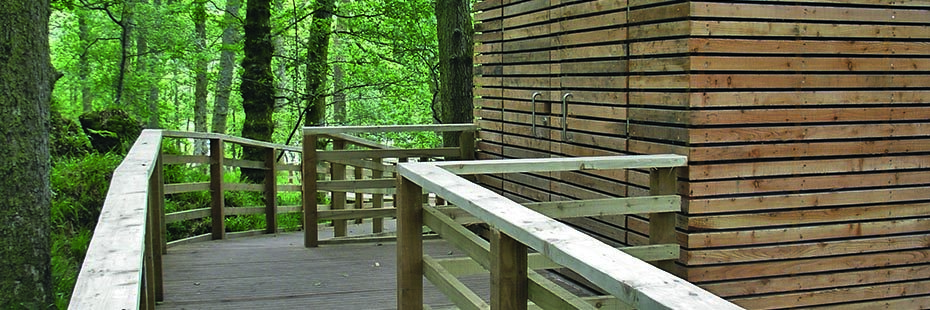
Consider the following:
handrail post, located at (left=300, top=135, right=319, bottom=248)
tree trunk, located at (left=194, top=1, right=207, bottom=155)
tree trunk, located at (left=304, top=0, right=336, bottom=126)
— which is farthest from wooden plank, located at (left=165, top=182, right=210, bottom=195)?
tree trunk, located at (left=194, top=1, right=207, bottom=155)

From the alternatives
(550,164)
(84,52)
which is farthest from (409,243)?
(84,52)

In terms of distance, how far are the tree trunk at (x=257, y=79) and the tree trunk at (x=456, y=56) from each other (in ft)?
13.7

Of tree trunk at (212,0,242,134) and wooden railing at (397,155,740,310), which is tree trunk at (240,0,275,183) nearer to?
tree trunk at (212,0,242,134)

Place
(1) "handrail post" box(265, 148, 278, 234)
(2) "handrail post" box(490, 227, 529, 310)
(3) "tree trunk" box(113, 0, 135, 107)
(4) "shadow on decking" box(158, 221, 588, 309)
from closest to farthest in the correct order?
(2) "handrail post" box(490, 227, 529, 310), (4) "shadow on decking" box(158, 221, 588, 309), (1) "handrail post" box(265, 148, 278, 234), (3) "tree trunk" box(113, 0, 135, 107)

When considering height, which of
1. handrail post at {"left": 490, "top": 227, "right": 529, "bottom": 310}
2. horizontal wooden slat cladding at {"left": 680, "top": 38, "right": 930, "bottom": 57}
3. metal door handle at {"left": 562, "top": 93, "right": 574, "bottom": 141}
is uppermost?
horizontal wooden slat cladding at {"left": 680, "top": 38, "right": 930, "bottom": 57}

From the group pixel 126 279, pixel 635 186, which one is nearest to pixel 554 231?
pixel 126 279

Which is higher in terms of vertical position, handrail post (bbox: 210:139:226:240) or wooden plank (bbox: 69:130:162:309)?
wooden plank (bbox: 69:130:162:309)

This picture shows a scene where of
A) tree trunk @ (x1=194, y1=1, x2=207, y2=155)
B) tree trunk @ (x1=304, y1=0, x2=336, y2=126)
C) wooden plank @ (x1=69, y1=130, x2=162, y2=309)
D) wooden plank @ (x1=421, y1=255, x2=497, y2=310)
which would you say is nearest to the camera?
wooden plank @ (x1=69, y1=130, x2=162, y2=309)

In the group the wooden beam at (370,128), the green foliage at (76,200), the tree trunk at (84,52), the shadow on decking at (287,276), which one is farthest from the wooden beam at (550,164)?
the tree trunk at (84,52)

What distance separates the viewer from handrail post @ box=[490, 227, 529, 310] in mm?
2928

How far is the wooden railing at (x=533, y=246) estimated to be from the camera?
1.91 metres

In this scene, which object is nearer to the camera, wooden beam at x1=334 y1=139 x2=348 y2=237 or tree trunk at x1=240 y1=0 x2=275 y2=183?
wooden beam at x1=334 y1=139 x2=348 y2=237

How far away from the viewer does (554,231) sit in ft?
8.11

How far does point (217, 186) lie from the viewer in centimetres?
842
